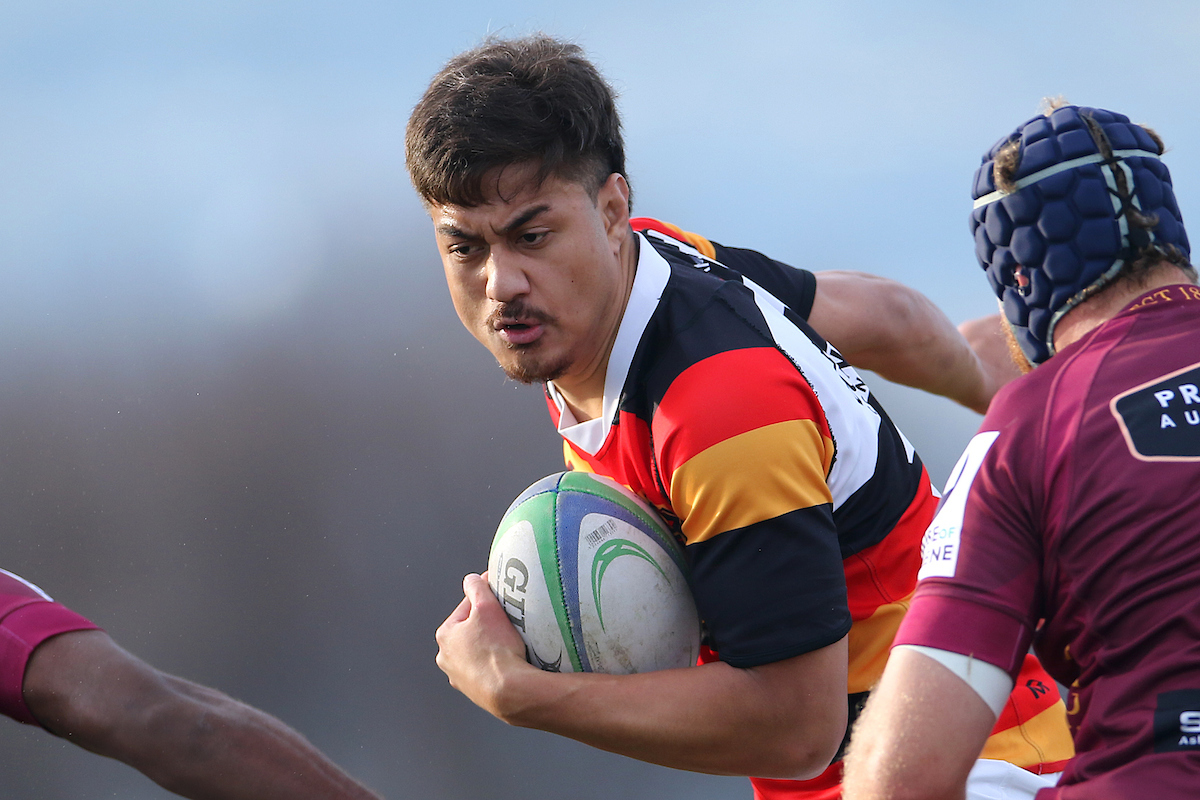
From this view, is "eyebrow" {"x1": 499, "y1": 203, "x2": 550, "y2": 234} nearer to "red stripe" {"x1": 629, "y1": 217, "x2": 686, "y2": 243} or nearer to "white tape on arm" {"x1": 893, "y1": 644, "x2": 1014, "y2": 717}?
"red stripe" {"x1": 629, "y1": 217, "x2": 686, "y2": 243}

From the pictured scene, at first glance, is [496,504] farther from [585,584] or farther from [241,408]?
[585,584]

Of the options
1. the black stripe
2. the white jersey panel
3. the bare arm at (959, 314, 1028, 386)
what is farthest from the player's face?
the bare arm at (959, 314, 1028, 386)

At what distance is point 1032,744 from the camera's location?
2.47 m

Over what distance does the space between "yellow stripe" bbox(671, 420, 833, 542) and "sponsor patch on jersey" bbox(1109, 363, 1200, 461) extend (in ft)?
2.14

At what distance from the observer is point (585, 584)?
229 cm

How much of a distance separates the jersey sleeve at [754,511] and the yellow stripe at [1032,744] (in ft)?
2.11

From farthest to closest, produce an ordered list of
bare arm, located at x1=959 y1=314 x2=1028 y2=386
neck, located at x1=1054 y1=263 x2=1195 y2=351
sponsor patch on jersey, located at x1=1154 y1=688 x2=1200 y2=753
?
bare arm, located at x1=959 y1=314 x2=1028 y2=386 < neck, located at x1=1054 y1=263 x2=1195 y2=351 < sponsor patch on jersey, located at x1=1154 y1=688 x2=1200 y2=753

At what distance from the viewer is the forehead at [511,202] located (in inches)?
91.8

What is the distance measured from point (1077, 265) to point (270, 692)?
5.14m

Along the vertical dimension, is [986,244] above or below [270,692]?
above

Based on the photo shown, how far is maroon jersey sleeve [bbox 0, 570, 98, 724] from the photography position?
2035mm

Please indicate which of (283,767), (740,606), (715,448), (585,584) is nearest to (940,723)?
(740,606)

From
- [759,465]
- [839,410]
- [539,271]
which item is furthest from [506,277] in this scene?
[839,410]

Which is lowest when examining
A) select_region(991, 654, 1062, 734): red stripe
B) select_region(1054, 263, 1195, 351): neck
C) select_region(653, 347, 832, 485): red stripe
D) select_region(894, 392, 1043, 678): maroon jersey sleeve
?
select_region(991, 654, 1062, 734): red stripe
